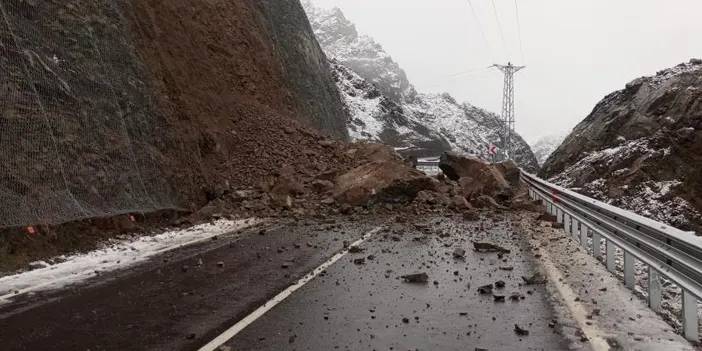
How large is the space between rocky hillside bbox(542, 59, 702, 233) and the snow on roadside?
16029 millimetres

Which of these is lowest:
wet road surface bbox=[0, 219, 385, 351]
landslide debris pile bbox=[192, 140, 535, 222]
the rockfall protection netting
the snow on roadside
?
wet road surface bbox=[0, 219, 385, 351]

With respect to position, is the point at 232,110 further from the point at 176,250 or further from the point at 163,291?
the point at 163,291

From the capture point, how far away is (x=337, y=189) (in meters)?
18.2

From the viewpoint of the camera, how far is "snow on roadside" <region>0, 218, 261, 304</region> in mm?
7293

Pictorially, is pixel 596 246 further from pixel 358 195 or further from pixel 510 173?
pixel 510 173

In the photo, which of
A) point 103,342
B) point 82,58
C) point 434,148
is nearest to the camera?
point 103,342

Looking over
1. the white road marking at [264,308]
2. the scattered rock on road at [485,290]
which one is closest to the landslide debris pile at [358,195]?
the white road marking at [264,308]

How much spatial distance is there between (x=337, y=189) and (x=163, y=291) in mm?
11560

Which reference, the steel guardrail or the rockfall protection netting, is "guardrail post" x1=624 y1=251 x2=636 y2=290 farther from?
the rockfall protection netting

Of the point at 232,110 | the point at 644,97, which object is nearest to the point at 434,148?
the point at 644,97

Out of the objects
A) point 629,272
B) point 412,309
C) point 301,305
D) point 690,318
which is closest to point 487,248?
point 629,272

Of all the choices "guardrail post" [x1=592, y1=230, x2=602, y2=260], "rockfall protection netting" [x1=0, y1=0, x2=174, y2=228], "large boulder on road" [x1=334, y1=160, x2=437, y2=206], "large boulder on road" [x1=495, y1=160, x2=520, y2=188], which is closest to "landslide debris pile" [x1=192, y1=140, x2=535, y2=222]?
"large boulder on road" [x1=334, y1=160, x2=437, y2=206]

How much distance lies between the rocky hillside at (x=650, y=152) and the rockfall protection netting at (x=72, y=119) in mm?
17113

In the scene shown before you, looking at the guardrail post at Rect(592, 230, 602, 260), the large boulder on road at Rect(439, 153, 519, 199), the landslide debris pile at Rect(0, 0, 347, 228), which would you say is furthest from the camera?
the large boulder on road at Rect(439, 153, 519, 199)
